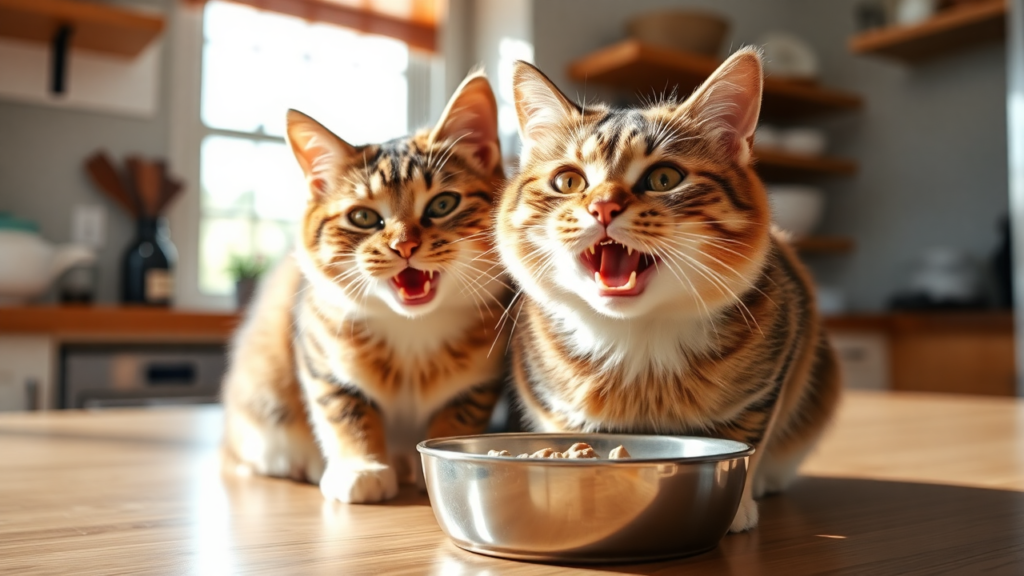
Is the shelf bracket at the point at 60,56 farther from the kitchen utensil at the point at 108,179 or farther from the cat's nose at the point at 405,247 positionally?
the cat's nose at the point at 405,247

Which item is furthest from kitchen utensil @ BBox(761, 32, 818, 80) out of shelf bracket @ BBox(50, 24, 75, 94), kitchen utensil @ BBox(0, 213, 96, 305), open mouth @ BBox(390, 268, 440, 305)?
open mouth @ BBox(390, 268, 440, 305)

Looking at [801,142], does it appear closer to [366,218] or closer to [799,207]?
→ [799,207]

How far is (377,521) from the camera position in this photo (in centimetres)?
77

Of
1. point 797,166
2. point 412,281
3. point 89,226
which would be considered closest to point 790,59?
point 797,166

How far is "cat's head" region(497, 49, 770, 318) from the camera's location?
704 millimetres

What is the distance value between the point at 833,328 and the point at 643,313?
3.25 m

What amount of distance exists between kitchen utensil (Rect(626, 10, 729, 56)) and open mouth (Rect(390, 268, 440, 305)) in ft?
10.2

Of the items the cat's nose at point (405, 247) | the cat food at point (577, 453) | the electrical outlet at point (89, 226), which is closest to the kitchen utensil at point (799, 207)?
the electrical outlet at point (89, 226)

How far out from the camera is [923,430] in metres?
1.51

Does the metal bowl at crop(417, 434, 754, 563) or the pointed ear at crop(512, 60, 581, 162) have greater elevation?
the pointed ear at crop(512, 60, 581, 162)

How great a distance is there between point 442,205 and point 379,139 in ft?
5.58

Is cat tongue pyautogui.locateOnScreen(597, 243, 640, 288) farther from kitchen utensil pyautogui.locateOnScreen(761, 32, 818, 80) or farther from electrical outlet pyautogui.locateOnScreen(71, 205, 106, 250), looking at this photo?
kitchen utensil pyautogui.locateOnScreen(761, 32, 818, 80)

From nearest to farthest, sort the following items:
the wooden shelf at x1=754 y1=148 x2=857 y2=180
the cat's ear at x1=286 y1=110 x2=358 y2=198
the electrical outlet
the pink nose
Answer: the pink nose → the cat's ear at x1=286 y1=110 x2=358 y2=198 → the electrical outlet → the wooden shelf at x1=754 y1=148 x2=857 y2=180

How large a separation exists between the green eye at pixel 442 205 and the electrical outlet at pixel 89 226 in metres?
2.68
